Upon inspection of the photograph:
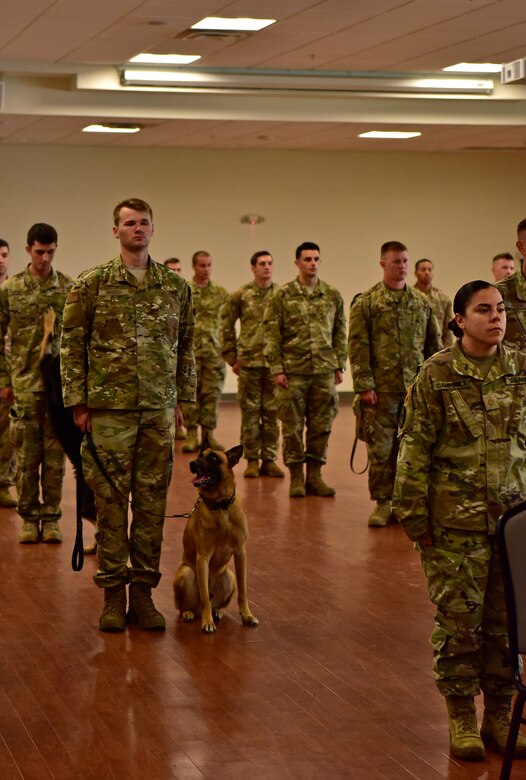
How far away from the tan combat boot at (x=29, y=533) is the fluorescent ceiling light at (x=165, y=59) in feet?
17.0

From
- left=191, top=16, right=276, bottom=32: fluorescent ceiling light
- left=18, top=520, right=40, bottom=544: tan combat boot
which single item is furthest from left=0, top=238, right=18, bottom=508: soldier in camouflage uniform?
left=191, top=16, right=276, bottom=32: fluorescent ceiling light

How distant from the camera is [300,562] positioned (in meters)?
7.42

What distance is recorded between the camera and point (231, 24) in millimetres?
9867

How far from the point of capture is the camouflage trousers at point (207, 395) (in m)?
12.2

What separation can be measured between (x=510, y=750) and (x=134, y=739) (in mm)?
1434

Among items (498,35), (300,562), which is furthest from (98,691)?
(498,35)

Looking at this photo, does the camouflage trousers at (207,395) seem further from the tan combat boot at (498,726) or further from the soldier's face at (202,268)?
the tan combat boot at (498,726)

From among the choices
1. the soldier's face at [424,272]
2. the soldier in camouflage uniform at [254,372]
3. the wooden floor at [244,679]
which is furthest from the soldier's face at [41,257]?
the soldier's face at [424,272]

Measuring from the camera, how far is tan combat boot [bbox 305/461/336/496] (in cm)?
981

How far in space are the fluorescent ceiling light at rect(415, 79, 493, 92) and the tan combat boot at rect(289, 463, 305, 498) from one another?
492 cm

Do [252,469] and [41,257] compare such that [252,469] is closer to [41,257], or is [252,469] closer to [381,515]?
[381,515]

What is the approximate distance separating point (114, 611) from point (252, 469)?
4859 millimetres

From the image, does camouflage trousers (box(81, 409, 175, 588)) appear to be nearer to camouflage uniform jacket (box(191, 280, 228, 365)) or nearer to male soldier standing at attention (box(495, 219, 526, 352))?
male soldier standing at attention (box(495, 219, 526, 352))

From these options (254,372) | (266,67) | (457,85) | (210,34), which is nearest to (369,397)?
(254,372)
